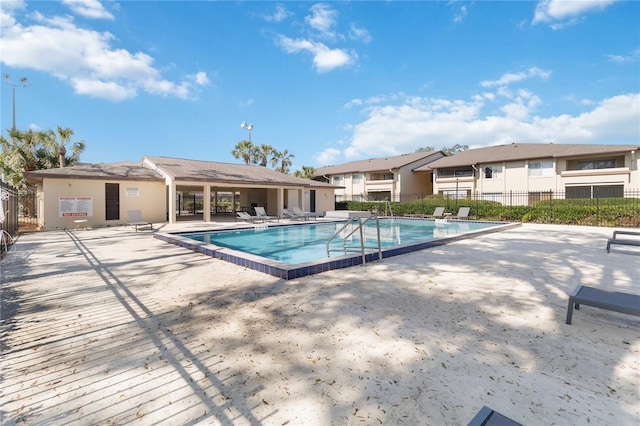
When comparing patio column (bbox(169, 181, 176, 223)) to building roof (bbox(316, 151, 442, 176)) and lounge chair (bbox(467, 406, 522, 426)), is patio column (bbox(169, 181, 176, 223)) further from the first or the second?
building roof (bbox(316, 151, 442, 176))

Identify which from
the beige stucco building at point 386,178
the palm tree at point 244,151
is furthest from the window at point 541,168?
the palm tree at point 244,151

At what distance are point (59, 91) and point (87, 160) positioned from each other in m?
5.96

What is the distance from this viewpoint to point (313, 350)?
312cm

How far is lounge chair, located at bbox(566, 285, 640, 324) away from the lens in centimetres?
338

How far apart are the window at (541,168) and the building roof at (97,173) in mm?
32708

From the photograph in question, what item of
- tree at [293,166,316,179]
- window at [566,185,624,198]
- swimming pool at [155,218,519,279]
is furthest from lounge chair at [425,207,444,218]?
tree at [293,166,316,179]

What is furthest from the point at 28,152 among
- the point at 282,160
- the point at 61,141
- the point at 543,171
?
the point at 543,171

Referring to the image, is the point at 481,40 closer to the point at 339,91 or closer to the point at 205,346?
the point at 339,91

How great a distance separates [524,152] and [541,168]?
2.42 metres

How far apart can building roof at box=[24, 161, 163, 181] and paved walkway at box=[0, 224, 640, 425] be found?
12329mm

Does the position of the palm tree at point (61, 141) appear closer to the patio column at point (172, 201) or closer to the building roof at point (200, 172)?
the building roof at point (200, 172)

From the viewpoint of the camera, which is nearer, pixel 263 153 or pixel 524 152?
pixel 524 152

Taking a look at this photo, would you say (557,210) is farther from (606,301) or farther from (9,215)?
(9,215)

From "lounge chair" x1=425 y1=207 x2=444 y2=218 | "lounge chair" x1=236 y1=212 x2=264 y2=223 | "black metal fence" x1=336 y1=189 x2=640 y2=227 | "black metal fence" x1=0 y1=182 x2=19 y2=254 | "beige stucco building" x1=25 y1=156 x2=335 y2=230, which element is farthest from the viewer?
"lounge chair" x1=425 y1=207 x2=444 y2=218
